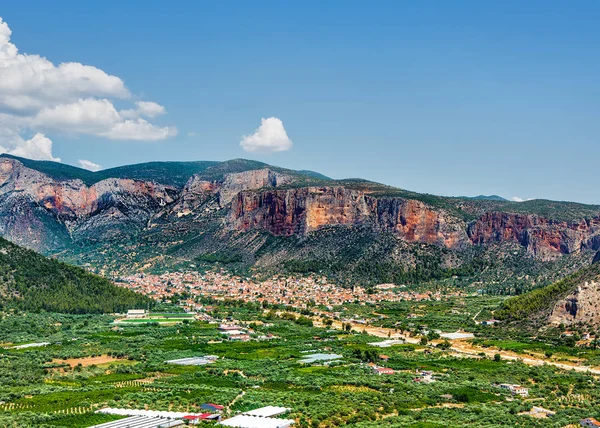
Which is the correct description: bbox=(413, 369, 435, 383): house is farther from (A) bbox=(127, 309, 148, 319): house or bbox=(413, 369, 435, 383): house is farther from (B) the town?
(B) the town

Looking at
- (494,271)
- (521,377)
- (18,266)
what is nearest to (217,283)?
(18,266)

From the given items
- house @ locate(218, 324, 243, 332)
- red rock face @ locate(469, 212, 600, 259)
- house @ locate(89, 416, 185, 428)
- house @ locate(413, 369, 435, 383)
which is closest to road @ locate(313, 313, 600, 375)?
house @ locate(413, 369, 435, 383)

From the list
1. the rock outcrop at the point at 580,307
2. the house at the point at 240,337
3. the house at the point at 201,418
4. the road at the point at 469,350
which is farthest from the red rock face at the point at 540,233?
the house at the point at 201,418

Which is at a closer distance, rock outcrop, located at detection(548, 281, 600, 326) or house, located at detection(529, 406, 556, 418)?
house, located at detection(529, 406, 556, 418)

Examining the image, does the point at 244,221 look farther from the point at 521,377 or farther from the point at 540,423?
the point at 540,423

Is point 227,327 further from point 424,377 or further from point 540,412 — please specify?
point 540,412

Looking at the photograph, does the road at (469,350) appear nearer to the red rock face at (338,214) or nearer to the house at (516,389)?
the house at (516,389)

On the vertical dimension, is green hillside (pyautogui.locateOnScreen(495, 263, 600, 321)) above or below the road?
above
